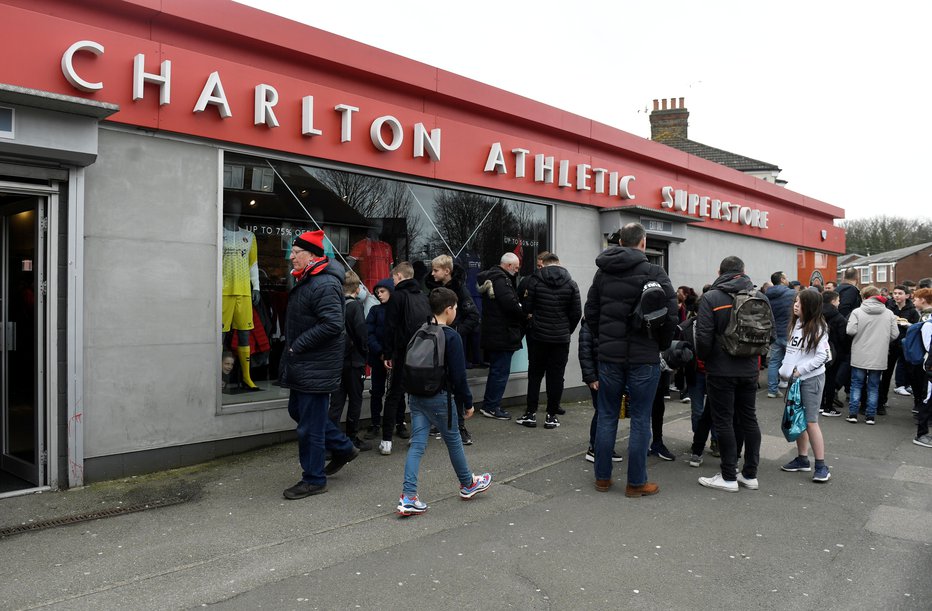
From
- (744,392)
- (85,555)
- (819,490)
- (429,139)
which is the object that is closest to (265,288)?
(429,139)

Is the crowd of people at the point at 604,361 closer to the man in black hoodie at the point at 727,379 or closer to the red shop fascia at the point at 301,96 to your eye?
the man in black hoodie at the point at 727,379

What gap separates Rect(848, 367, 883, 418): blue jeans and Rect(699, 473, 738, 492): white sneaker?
3981 mm

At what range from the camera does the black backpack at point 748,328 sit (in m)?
5.08

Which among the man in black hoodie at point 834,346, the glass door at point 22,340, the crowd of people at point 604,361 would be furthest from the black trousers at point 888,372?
the glass door at point 22,340

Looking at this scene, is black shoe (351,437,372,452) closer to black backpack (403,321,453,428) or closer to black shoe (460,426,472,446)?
black shoe (460,426,472,446)

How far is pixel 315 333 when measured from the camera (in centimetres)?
487

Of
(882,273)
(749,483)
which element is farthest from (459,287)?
(882,273)

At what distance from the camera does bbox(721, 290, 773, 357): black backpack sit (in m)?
5.08

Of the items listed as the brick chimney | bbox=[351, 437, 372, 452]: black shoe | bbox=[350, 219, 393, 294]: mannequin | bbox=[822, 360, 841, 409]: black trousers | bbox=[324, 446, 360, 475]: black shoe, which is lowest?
bbox=[351, 437, 372, 452]: black shoe

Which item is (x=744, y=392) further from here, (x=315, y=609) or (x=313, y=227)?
(x=313, y=227)

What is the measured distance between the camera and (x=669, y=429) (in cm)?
754

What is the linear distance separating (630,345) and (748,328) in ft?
3.13

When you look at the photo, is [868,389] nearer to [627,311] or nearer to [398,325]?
[627,311]

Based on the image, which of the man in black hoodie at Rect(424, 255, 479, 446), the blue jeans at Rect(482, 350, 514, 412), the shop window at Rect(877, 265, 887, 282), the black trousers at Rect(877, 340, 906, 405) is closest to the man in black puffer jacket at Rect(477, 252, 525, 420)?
the blue jeans at Rect(482, 350, 514, 412)
